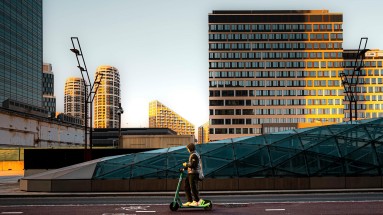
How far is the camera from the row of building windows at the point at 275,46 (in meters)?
160

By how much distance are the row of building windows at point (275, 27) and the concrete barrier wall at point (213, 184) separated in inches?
5560

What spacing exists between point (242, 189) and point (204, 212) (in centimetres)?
831

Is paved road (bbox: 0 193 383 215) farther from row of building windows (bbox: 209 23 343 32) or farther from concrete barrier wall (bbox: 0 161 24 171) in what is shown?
row of building windows (bbox: 209 23 343 32)

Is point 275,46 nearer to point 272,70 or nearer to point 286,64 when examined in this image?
point 286,64

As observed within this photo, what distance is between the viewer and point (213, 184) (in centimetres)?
2098

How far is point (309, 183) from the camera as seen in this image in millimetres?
21156

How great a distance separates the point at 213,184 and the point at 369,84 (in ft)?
546

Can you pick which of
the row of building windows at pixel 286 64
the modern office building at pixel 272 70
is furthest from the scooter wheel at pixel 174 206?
the row of building windows at pixel 286 64

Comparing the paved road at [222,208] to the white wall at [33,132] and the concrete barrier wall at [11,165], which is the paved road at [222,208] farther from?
the white wall at [33,132]

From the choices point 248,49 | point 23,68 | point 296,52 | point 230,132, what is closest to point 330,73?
point 296,52

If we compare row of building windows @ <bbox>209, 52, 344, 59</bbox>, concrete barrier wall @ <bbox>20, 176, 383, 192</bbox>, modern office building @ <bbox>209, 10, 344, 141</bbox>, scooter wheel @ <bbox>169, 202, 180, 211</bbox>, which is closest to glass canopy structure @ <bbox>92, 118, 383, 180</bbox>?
concrete barrier wall @ <bbox>20, 176, 383, 192</bbox>

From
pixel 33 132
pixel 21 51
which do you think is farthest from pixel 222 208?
pixel 21 51

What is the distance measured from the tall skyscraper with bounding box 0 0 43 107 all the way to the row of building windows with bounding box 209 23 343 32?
6583 centimetres

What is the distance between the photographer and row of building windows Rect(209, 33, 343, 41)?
160 m
